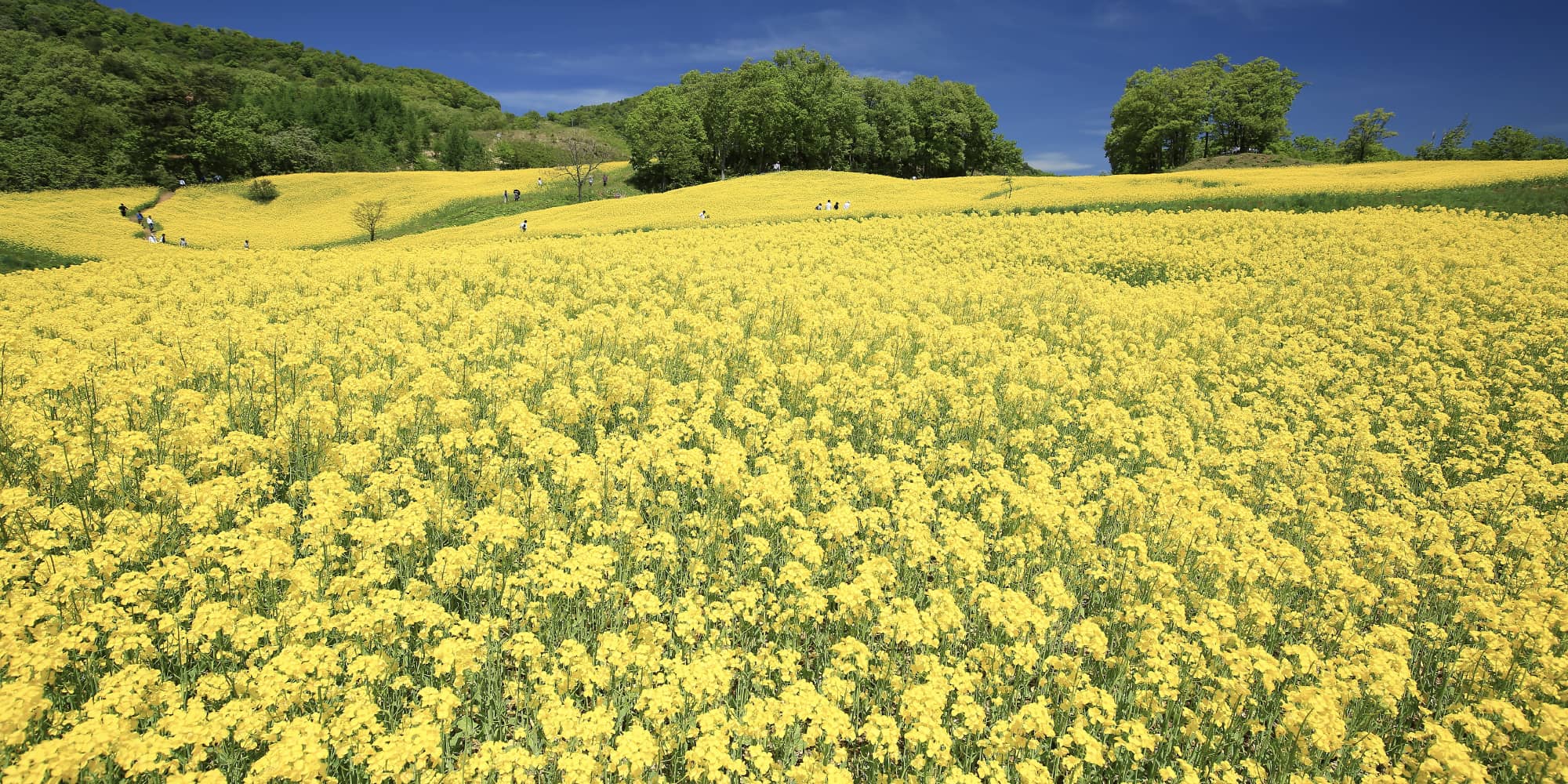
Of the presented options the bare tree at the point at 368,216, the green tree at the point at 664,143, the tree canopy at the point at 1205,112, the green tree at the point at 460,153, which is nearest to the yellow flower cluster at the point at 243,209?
the bare tree at the point at 368,216

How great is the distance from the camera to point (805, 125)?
258 feet

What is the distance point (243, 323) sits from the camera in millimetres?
11695

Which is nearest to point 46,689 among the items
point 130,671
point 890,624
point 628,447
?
point 130,671

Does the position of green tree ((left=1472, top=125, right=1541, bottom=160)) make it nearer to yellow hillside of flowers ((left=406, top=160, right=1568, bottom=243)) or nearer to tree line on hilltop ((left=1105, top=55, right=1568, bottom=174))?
tree line on hilltop ((left=1105, top=55, right=1568, bottom=174))

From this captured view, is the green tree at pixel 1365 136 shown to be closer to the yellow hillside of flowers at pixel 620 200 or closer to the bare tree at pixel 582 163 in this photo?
the yellow hillside of flowers at pixel 620 200

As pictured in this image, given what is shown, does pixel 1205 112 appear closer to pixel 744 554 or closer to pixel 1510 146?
pixel 1510 146

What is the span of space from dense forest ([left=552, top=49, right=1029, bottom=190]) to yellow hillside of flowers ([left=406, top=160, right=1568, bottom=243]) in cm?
1467

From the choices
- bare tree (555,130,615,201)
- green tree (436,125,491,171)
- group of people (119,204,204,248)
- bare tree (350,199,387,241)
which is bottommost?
group of people (119,204,204,248)

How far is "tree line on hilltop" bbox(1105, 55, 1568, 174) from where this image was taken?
8288 cm

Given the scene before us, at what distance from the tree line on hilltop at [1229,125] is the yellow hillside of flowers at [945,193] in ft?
112

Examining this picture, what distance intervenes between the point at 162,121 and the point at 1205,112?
121 meters

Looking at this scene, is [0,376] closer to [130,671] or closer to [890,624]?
[130,671]

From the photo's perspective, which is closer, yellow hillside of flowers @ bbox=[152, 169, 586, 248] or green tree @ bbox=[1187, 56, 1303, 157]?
yellow hillside of flowers @ bbox=[152, 169, 586, 248]

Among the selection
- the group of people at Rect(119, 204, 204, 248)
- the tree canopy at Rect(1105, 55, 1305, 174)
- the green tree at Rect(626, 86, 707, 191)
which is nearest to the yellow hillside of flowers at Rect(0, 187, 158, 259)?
the group of people at Rect(119, 204, 204, 248)
